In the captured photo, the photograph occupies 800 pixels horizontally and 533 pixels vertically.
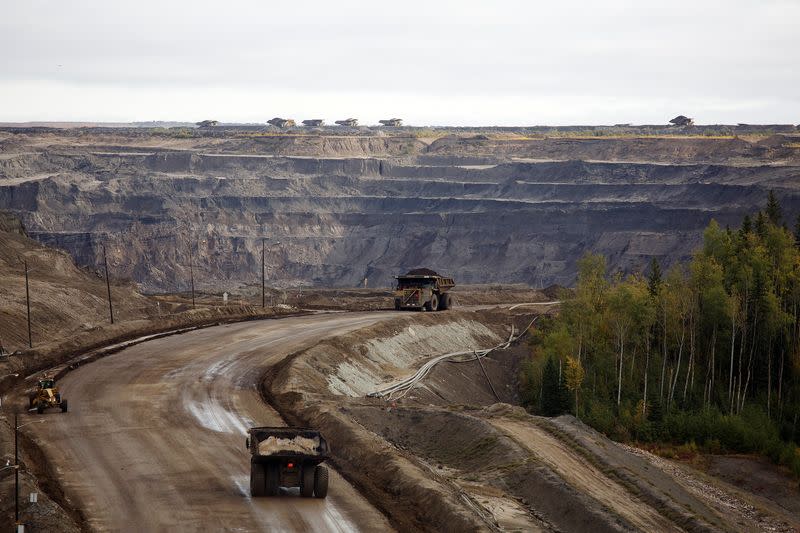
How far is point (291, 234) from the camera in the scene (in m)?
162

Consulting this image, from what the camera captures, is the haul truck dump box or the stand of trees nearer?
the haul truck dump box

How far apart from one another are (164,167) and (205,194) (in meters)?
15.0

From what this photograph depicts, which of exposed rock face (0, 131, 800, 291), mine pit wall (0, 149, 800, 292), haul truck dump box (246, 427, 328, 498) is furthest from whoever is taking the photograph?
exposed rock face (0, 131, 800, 291)

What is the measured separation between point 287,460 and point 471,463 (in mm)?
11056

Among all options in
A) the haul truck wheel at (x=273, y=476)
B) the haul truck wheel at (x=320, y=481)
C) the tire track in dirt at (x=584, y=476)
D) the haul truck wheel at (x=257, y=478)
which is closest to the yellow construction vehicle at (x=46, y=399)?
the haul truck wheel at (x=257, y=478)

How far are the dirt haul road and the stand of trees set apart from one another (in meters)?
18.3

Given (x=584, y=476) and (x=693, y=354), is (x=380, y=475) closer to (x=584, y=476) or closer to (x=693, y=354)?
(x=584, y=476)

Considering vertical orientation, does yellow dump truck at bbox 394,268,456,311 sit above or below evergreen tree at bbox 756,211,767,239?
below

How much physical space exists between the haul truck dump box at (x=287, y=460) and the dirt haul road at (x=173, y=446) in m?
0.37

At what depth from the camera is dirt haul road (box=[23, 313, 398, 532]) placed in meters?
24.4

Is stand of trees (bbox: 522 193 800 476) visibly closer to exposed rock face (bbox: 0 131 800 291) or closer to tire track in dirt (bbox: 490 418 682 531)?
tire track in dirt (bbox: 490 418 682 531)

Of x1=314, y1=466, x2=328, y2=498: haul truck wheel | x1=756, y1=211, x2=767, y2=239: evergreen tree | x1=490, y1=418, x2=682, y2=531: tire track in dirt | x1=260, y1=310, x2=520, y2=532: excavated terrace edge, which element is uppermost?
x1=756, y1=211, x2=767, y2=239: evergreen tree

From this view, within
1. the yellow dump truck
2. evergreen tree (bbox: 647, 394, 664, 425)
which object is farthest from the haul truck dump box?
the yellow dump truck

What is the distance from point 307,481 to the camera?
84.3ft
